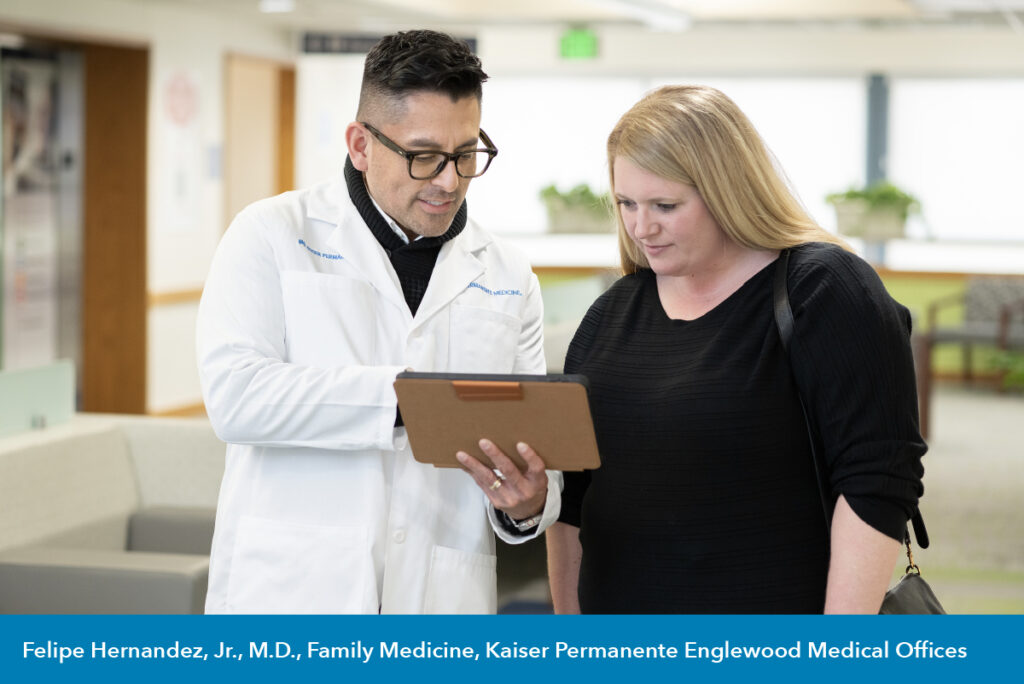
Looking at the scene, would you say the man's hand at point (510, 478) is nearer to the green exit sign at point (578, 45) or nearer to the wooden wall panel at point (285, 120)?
the green exit sign at point (578, 45)

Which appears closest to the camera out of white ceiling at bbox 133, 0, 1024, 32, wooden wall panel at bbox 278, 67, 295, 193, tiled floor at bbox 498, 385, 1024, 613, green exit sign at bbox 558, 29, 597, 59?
tiled floor at bbox 498, 385, 1024, 613

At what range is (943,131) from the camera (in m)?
12.9

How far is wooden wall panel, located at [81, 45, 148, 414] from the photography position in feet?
28.3

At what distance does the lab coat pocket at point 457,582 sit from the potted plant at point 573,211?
24.2 feet

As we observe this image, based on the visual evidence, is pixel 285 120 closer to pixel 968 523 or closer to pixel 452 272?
pixel 968 523

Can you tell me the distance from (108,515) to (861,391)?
3044 mm

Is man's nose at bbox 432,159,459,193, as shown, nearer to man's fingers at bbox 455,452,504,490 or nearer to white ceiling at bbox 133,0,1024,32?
man's fingers at bbox 455,452,504,490

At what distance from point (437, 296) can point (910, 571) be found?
83 cm

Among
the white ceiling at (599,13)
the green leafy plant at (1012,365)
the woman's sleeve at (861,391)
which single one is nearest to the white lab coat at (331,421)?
the woman's sleeve at (861,391)

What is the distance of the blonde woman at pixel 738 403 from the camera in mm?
1731

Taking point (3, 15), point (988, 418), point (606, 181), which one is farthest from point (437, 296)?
point (988, 418)

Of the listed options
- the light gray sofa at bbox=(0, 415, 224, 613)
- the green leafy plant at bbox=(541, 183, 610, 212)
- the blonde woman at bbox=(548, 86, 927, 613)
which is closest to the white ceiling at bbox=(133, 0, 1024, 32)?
the green leafy plant at bbox=(541, 183, 610, 212)

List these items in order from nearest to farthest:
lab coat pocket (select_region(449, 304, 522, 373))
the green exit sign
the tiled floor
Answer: lab coat pocket (select_region(449, 304, 522, 373)), the tiled floor, the green exit sign
